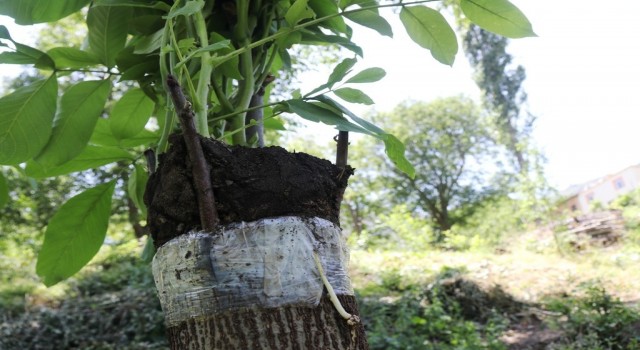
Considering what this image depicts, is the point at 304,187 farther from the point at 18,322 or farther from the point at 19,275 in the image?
the point at 19,275

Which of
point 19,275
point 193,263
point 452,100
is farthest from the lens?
point 452,100

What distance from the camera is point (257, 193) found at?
729 millimetres

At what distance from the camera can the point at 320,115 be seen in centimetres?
84

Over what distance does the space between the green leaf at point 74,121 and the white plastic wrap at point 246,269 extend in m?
0.37

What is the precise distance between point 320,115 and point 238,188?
8.0 inches

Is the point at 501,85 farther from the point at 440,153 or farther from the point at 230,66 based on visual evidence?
the point at 230,66

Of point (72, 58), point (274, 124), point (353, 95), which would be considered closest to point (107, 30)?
point (72, 58)

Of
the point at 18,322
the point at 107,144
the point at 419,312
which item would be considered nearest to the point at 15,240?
the point at 18,322

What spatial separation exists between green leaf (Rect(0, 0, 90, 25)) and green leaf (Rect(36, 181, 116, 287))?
34cm

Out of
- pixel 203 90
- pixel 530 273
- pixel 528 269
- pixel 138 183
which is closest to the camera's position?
pixel 203 90

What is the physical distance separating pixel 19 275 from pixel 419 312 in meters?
6.49

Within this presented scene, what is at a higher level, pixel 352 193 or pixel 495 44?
pixel 495 44

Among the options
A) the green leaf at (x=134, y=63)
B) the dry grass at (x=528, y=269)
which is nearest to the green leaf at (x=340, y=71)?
the green leaf at (x=134, y=63)

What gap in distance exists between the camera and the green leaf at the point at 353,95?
95cm
